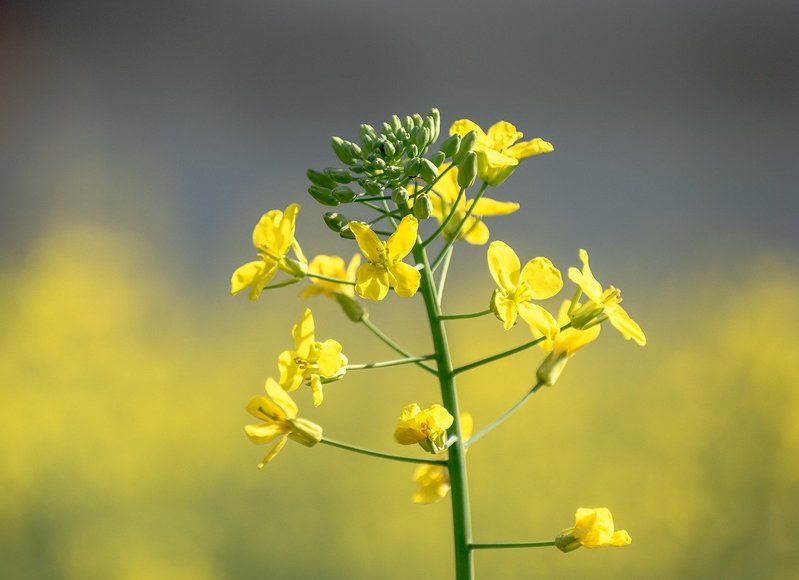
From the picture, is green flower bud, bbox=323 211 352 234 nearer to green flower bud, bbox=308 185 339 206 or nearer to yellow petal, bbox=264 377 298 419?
green flower bud, bbox=308 185 339 206

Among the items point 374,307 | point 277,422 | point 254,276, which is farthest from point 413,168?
point 374,307

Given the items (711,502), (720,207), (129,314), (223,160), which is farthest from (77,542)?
(720,207)

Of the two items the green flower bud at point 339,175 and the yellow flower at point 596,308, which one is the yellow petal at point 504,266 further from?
the green flower bud at point 339,175

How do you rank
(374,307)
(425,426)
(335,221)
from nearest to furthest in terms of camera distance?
(425,426) < (335,221) < (374,307)

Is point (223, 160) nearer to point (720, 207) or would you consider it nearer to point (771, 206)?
point (720, 207)

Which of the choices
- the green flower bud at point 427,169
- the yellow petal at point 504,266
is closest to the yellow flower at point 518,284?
the yellow petal at point 504,266

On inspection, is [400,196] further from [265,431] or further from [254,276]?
[265,431]

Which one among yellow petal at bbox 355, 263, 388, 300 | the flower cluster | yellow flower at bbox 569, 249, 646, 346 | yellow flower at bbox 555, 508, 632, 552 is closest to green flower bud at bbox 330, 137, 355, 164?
the flower cluster
